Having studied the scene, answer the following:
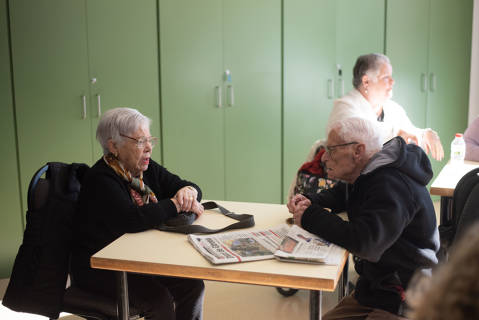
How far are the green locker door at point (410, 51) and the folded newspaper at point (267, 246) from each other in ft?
11.3

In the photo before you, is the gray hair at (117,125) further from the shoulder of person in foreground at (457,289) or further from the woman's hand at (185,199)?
the shoulder of person in foreground at (457,289)

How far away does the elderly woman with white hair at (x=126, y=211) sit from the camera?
1.80m

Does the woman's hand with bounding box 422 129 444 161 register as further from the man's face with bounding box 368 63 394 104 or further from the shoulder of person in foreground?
the shoulder of person in foreground

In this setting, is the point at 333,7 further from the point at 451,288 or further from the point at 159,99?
the point at 451,288

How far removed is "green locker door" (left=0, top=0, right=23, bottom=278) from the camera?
317cm

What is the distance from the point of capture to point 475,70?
495 centimetres

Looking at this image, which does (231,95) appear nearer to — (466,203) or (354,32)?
(354,32)

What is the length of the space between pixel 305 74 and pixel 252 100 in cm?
56

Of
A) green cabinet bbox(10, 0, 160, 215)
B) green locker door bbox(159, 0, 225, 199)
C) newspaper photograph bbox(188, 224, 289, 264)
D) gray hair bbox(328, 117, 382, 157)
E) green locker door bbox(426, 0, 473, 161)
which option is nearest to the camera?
newspaper photograph bbox(188, 224, 289, 264)

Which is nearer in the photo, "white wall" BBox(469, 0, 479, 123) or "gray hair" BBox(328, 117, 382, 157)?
"gray hair" BBox(328, 117, 382, 157)

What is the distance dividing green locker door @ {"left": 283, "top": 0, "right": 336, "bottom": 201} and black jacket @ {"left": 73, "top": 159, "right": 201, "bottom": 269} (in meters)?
2.62

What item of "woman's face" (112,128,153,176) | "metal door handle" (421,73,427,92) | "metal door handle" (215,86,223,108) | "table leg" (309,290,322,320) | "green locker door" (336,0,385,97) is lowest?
"table leg" (309,290,322,320)

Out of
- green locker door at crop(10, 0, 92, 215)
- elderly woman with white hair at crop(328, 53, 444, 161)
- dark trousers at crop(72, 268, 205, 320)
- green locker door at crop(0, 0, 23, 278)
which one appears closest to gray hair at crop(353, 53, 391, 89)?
elderly woman with white hair at crop(328, 53, 444, 161)

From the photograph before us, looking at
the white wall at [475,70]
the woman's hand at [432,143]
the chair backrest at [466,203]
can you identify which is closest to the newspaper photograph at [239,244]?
the chair backrest at [466,203]
